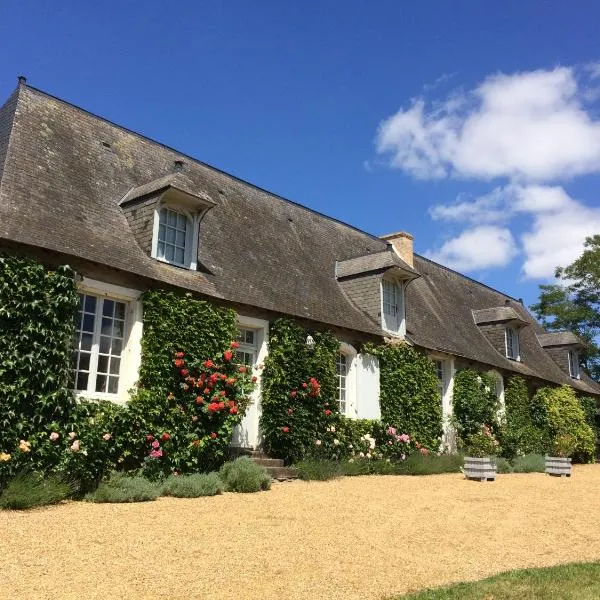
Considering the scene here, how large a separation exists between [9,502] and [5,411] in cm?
128

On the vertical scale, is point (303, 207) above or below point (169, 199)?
above

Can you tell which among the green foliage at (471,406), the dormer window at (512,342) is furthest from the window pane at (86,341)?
the dormer window at (512,342)

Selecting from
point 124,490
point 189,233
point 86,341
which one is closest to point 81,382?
point 86,341

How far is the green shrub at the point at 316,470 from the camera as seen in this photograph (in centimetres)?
1150

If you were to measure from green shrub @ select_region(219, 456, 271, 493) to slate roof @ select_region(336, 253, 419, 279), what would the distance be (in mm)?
6898

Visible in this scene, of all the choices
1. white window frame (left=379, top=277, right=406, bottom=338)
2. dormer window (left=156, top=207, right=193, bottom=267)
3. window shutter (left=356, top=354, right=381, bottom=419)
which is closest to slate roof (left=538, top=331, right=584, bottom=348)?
white window frame (left=379, top=277, right=406, bottom=338)

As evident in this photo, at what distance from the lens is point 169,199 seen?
1148 cm

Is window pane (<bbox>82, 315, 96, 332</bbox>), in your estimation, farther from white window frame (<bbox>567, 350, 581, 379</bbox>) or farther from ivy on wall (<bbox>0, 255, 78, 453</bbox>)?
white window frame (<bbox>567, 350, 581, 379</bbox>)

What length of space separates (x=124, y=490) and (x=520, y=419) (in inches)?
578

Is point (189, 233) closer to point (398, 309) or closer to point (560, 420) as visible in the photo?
point (398, 309)

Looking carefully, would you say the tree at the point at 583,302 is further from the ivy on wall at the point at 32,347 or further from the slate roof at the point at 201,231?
the ivy on wall at the point at 32,347

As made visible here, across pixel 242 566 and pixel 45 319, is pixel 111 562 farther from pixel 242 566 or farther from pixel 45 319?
pixel 45 319

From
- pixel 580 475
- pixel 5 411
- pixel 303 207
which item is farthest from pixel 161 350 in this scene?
pixel 580 475

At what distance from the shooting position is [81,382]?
9555 millimetres
